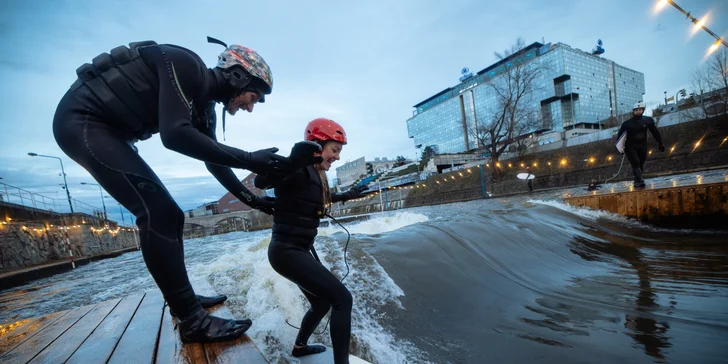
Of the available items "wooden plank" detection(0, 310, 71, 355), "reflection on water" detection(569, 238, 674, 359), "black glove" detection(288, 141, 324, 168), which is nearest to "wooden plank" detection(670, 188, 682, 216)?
"reflection on water" detection(569, 238, 674, 359)

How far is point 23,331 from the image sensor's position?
2.65 metres

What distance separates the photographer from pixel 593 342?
248 centimetres

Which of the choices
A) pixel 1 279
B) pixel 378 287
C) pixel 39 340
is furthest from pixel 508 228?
pixel 1 279

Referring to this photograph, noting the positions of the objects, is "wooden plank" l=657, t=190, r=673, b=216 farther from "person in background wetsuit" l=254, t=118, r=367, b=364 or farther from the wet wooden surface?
"person in background wetsuit" l=254, t=118, r=367, b=364

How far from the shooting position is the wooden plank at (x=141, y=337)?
1.78 m

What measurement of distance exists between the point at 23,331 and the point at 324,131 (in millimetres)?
3439

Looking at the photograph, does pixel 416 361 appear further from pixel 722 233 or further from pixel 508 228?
pixel 722 233

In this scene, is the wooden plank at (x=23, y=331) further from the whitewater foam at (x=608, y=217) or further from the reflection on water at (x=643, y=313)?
the whitewater foam at (x=608, y=217)

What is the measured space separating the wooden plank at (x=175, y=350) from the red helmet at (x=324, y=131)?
68.8 inches

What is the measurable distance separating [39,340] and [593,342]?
472cm

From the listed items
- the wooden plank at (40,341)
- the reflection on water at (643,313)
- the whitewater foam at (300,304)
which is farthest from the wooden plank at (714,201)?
the wooden plank at (40,341)

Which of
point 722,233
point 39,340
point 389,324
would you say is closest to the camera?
point 39,340

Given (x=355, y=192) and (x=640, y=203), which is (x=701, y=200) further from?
(x=355, y=192)

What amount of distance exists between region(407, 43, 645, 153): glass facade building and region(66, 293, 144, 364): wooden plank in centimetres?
6545
